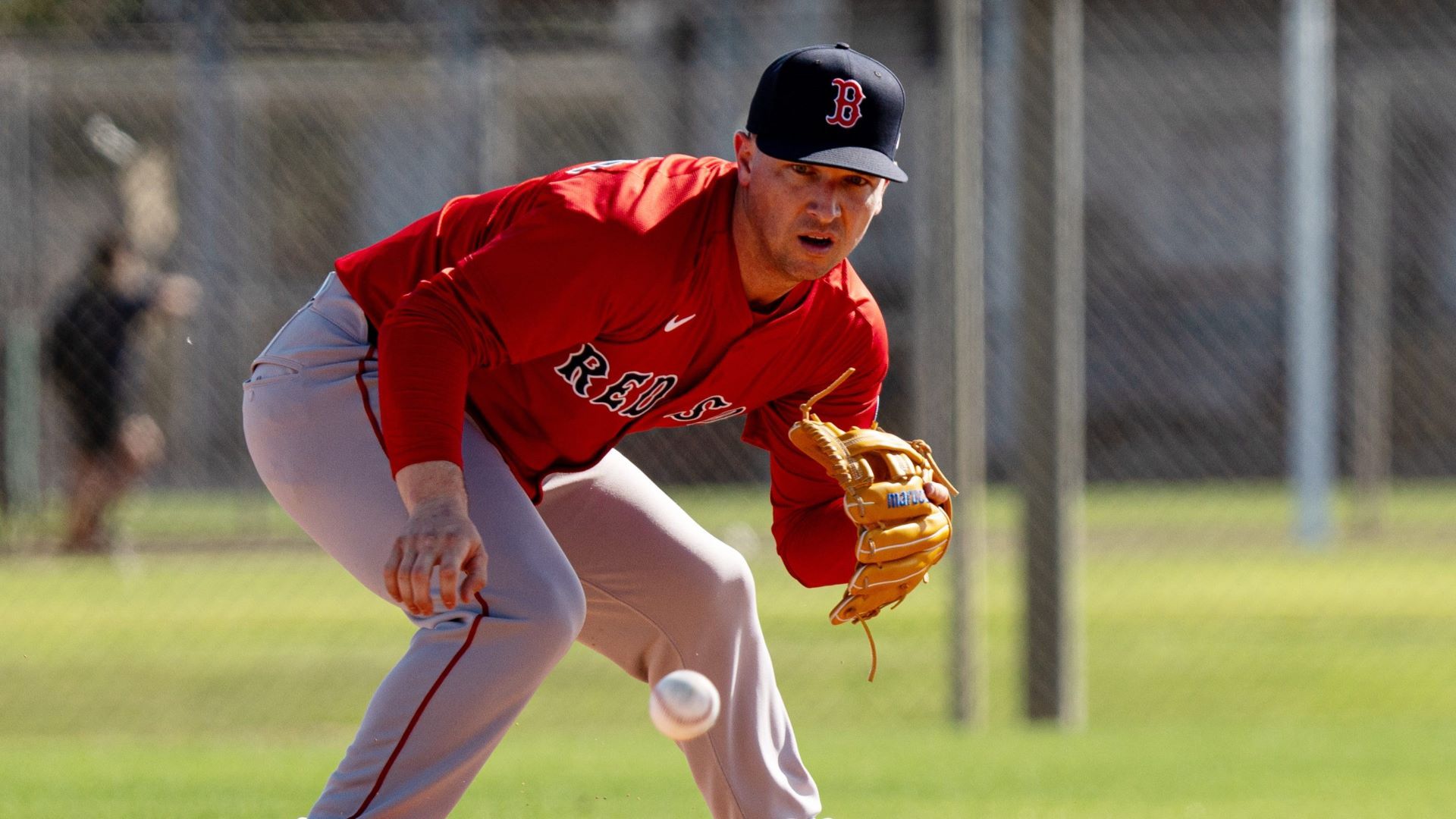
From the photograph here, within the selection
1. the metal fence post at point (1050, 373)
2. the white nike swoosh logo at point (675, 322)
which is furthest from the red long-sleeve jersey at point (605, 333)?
the metal fence post at point (1050, 373)

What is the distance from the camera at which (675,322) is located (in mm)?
3432

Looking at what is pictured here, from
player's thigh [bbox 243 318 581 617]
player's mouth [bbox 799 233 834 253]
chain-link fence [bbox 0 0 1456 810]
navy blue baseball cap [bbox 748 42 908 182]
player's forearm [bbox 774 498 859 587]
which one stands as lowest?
chain-link fence [bbox 0 0 1456 810]

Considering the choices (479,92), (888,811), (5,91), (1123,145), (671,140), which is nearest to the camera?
(888,811)

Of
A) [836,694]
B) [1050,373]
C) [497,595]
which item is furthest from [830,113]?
[836,694]

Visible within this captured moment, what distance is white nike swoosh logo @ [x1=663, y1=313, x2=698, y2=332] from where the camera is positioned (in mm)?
3424

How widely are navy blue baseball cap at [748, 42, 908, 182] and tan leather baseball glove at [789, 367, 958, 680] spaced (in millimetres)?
489

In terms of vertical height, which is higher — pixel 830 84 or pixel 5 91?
pixel 830 84

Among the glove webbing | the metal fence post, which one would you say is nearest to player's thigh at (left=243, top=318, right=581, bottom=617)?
the glove webbing

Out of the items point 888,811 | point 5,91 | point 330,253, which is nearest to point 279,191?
point 330,253

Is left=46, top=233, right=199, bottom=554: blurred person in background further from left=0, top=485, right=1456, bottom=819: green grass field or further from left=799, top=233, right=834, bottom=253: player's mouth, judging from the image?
left=799, top=233, right=834, bottom=253: player's mouth

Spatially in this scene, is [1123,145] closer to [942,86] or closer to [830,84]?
[942,86]

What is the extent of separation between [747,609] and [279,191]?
12.6 meters

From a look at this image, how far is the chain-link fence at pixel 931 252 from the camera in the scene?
8.95 m

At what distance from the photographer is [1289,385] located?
15422 mm
